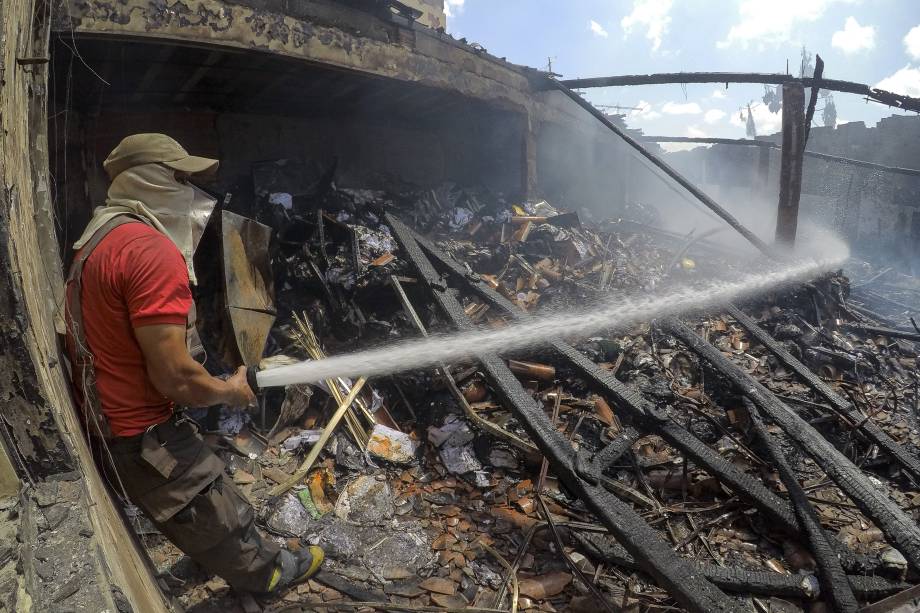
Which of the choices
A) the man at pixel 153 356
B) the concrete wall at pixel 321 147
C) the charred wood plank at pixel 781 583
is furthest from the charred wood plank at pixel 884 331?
the man at pixel 153 356

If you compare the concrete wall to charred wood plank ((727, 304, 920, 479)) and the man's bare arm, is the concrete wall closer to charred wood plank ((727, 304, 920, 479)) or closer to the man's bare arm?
the man's bare arm

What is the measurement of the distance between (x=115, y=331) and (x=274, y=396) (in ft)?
7.97

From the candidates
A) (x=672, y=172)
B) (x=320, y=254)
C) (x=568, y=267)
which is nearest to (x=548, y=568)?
(x=320, y=254)

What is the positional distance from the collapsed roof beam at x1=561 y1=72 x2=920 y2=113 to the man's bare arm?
8.27m

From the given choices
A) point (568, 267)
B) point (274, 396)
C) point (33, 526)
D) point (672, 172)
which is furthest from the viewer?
point (672, 172)

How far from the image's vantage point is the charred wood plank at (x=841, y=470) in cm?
287

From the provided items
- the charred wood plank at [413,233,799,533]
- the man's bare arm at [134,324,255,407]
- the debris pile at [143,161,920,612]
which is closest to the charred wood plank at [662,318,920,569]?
the debris pile at [143,161,920,612]

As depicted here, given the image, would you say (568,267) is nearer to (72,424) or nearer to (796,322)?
(796,322)

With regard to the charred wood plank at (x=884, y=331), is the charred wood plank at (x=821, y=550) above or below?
below

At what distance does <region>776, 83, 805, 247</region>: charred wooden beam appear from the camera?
292 inches

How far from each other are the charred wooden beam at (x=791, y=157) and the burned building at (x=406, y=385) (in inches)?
50.4

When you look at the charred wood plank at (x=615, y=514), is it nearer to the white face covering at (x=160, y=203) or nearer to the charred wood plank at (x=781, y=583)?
the charred wood plank at (x=781, y=583)

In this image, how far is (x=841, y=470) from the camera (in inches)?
129

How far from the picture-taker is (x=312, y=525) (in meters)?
3.24
